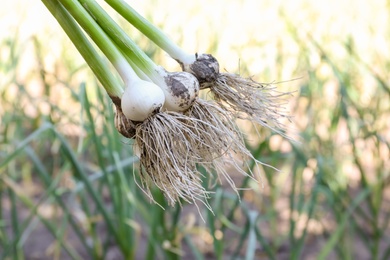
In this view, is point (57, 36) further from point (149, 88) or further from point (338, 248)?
point (149, 88)

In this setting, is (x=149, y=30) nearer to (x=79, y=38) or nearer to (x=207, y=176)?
(x=79, y=38)

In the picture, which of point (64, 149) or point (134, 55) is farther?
point (64, 149)

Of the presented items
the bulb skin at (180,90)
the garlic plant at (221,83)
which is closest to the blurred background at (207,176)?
the garlic plant at (221,83)

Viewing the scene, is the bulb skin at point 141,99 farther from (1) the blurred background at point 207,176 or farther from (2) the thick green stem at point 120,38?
(1) the blurred background at point 207,176

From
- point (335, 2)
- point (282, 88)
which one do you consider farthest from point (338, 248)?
point (335, 2)

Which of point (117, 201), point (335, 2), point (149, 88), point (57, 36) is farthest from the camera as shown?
point (335, 2)

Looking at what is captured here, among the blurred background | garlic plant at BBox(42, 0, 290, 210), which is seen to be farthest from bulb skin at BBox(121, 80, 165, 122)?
the blurred background

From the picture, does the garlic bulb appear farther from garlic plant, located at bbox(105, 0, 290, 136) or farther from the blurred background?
the blurred background
